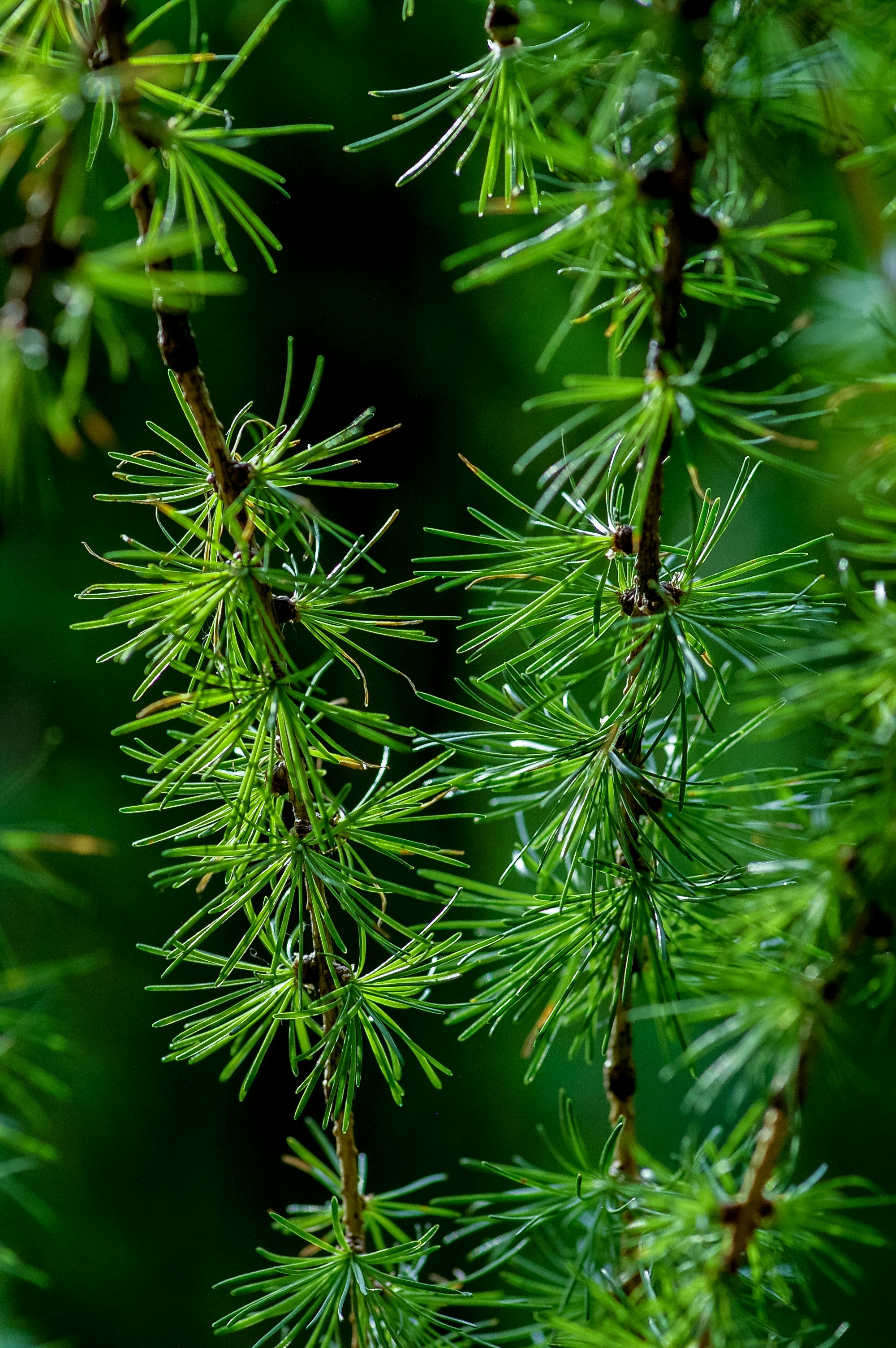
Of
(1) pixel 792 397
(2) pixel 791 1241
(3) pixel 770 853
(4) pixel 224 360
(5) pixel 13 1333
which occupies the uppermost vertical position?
(4) pixel 224 360

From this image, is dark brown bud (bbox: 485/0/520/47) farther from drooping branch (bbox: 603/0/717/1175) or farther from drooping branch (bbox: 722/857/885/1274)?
drooping branch (bbox: 722/857/885/1274)

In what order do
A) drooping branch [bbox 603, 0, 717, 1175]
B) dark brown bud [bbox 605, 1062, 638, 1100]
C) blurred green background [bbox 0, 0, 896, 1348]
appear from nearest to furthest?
drooping branch [bbox 603, 0, 717, 1175], dark brown bud [bbox 605, 1062, 638, 1100], blurred green background [bbox 0, 0, 896, 1348]

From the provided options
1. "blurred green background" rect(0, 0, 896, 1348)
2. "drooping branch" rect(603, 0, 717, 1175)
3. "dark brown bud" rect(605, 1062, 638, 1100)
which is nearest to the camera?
"drooping branch" rect(603, 0, 717, 1175)

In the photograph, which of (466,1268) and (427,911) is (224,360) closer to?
(427,911)

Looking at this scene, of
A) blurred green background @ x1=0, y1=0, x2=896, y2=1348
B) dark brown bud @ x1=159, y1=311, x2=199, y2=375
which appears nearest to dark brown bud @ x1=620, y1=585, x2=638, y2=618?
dark brown bud @ x1=159, y1=311, x2=199, y2=375

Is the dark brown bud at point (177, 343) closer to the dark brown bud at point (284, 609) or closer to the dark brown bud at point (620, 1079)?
the dark brown bud at point (284, 609)

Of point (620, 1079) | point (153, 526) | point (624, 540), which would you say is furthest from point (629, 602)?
point (153, 526)

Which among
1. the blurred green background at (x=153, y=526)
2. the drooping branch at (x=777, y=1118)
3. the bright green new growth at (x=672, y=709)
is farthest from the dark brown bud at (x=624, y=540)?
the blurred green background at (x=153, y=526)

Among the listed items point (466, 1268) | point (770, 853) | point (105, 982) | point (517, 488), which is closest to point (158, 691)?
point (105, 982)
